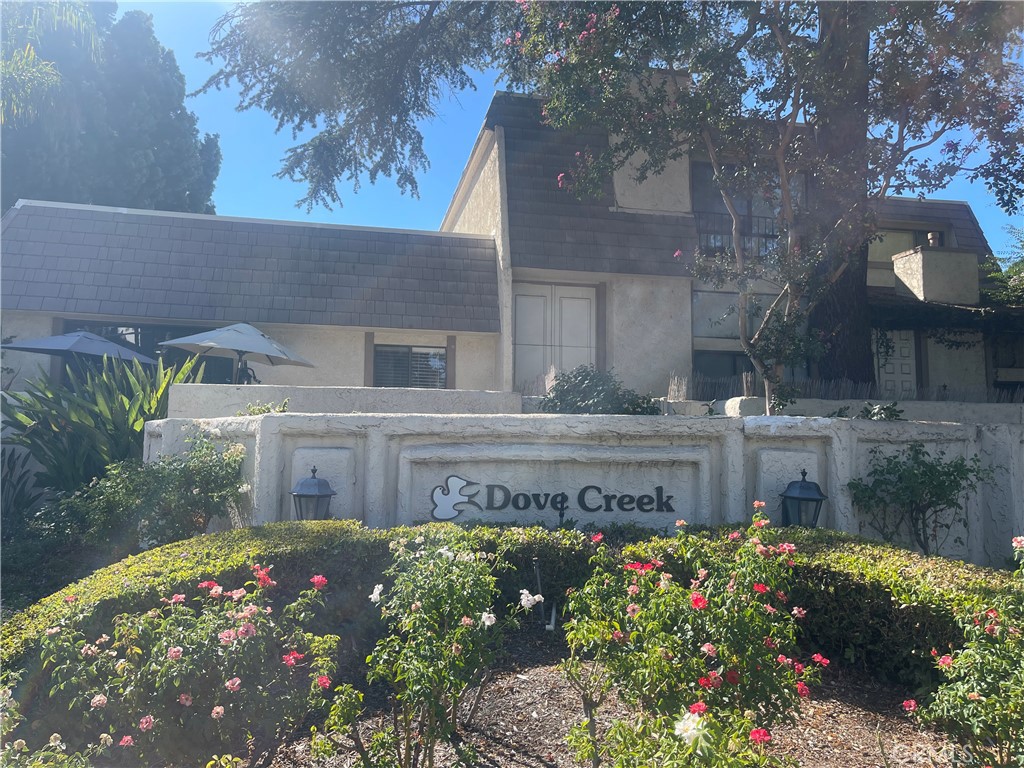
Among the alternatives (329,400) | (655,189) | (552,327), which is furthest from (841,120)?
(329,400)

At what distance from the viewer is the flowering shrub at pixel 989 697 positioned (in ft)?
8.73

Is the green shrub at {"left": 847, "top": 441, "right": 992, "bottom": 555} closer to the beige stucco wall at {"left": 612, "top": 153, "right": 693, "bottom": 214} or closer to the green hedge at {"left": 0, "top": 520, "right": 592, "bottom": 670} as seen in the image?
the green hedge at {"left": 0, "top": 520, "right": 592, "bottom": 670}

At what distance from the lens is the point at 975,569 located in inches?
181

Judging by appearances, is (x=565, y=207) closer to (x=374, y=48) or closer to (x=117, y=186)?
(x=374, y=48)

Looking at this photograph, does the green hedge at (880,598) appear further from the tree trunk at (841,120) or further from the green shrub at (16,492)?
the green shrub at (16,492)

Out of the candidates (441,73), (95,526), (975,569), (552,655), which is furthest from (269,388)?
(441,73)

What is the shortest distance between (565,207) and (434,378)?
3762mm

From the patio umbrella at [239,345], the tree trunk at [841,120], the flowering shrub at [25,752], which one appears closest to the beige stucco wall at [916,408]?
the tree trunk at [841,120]

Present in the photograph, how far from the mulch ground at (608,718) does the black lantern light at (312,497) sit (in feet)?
6.87

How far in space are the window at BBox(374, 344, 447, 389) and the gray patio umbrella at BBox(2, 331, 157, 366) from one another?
375cm

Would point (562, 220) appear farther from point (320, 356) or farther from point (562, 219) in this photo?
point (320, 356)

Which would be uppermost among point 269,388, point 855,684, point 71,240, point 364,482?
point 71,240

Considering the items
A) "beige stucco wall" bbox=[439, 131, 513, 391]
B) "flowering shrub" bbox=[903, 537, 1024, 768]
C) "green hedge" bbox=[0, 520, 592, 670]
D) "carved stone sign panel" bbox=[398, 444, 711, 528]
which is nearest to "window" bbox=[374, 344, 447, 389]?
"beige stucco wall" bbox=[439, 131, 513, 391]

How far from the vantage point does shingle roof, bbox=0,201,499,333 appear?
11602 mm
